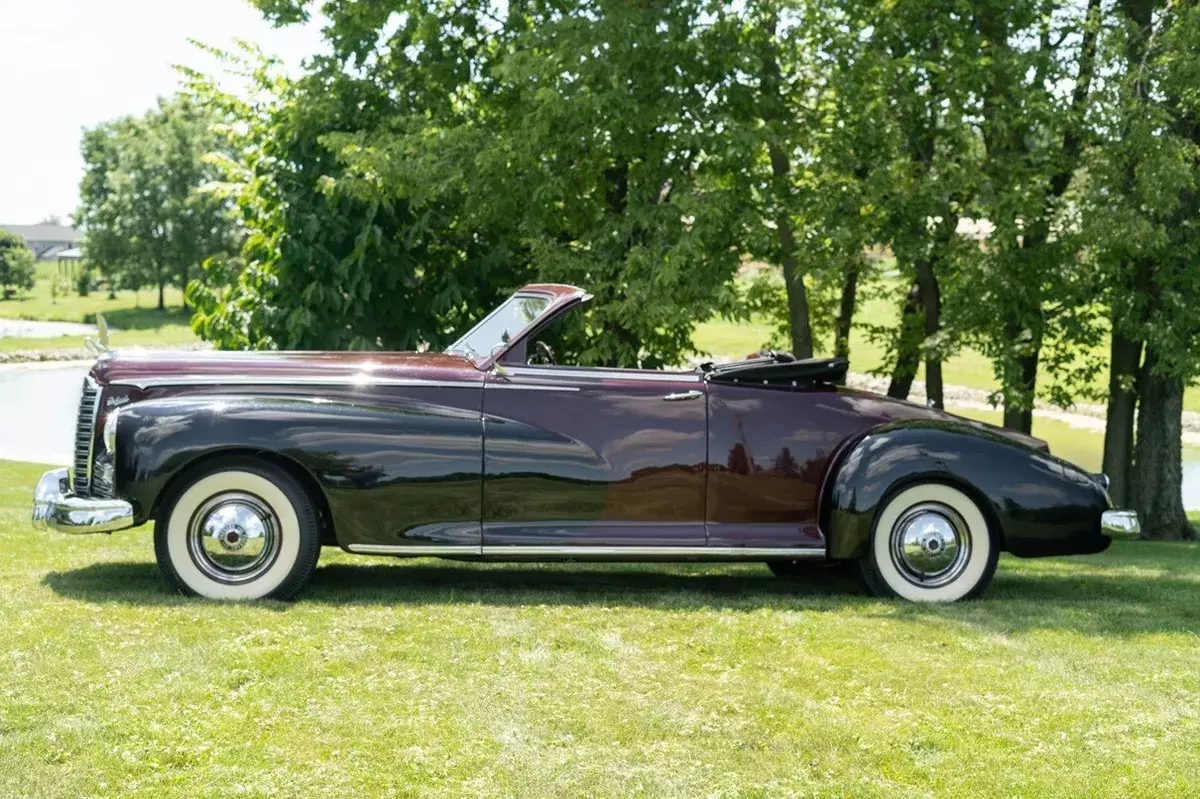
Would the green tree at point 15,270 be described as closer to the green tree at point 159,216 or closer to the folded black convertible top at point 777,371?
the green tree at point 159,216

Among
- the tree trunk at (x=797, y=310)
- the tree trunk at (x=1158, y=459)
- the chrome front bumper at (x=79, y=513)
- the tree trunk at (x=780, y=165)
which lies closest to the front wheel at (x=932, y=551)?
the chrome front bumper at (x=79, y=513)

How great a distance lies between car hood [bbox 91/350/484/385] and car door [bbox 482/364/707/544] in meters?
0.37

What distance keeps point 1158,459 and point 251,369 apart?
12.9 meters

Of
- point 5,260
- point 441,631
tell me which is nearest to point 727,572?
point 441,631

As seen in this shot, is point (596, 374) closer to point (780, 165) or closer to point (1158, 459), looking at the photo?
point (780, 165)

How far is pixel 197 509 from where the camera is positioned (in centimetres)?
751

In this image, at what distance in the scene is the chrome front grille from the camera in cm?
767

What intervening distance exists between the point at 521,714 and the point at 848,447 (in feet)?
10.5

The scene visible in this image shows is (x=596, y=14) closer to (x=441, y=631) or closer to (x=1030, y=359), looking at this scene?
(x=1030, y=359)

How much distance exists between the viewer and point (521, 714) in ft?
18.1

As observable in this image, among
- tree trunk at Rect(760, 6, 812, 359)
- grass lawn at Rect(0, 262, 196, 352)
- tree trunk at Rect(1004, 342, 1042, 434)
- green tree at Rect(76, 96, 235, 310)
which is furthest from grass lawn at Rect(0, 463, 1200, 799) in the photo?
green tree at Rect(76, 96, 235, 310)

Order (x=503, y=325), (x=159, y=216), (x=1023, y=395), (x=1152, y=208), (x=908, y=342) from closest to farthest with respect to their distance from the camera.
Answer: (x=503, y=325) → (x=1152, y=208) → (x=1023, y=395) → (x=908, y=342) → (x=159, y=216)

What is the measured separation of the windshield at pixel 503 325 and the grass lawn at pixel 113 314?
6116 cm

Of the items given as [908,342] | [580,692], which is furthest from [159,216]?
[580,692]
